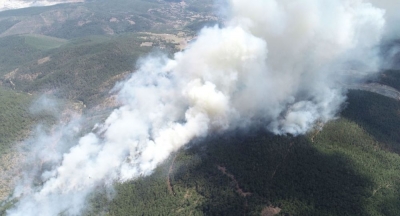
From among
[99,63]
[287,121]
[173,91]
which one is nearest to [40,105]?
[99,63]

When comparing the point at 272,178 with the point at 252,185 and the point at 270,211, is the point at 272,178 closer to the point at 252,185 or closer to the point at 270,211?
the point at 252,185

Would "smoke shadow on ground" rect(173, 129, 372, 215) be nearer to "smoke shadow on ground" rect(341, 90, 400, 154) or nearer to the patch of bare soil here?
the patch of bare soil

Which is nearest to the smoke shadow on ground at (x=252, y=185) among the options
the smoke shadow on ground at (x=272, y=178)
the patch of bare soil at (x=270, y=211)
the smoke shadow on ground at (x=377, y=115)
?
the smoke shadow on ground at (x=272, y=178)

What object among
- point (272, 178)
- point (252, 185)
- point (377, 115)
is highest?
point (377, 115)

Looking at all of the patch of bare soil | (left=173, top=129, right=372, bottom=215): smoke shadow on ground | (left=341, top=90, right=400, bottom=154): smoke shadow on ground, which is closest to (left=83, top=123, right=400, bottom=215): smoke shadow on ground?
(left=173, top=129, right=372, bottom=215): smoke shadow on ground

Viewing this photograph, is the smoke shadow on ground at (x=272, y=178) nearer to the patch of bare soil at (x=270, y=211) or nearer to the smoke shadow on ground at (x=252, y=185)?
the smoke shadow on ground at (x=252, y=185)

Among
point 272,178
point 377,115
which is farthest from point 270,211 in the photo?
point 377,115

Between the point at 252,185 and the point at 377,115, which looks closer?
the point at 252,185
